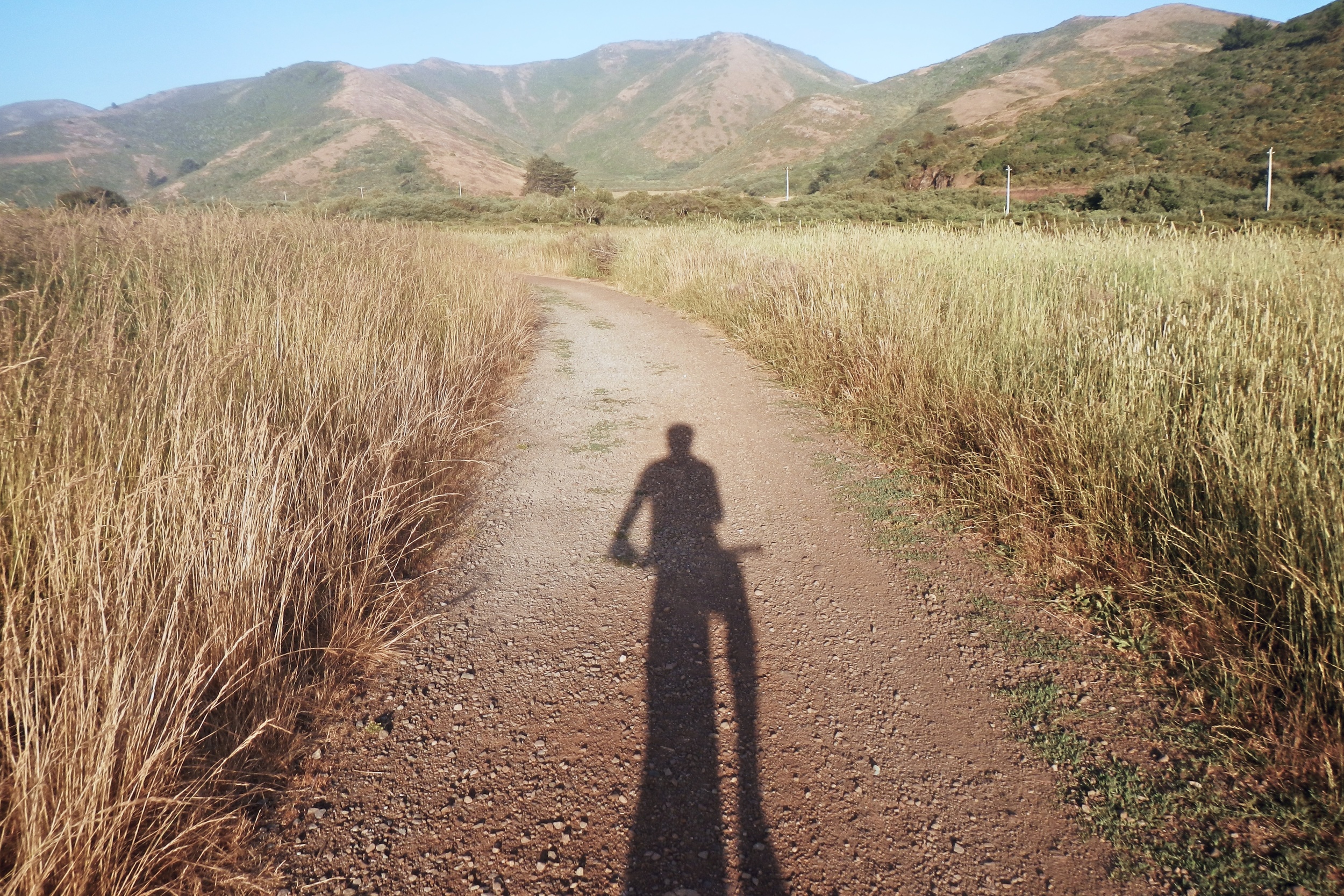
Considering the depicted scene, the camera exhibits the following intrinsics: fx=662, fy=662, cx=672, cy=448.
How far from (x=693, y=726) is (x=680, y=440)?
3612mm

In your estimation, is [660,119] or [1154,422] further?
[660,119]

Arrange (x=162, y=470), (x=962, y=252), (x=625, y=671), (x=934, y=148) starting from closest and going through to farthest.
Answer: (x=162, y=470)
(x=625, y=671)
(x=962, y=252)
(x=934, y=148)

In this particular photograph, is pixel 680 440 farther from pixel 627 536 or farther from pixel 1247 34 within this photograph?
pixel 1247 34

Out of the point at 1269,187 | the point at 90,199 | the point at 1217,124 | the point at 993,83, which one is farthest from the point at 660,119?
the point at 90,199

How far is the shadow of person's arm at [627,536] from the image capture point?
3965mm

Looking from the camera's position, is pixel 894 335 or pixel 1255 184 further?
pixel 1255 184

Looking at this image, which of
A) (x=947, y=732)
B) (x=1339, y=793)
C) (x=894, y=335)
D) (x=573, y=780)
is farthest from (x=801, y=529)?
(x=894, y=335)

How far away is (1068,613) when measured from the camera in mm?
3201

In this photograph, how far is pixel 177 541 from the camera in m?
2.43

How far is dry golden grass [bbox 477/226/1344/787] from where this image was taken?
246 cm

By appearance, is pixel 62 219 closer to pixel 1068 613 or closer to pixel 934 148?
pixel 1068 613

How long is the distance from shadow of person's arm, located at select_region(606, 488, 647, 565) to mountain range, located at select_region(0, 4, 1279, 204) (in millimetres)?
5011

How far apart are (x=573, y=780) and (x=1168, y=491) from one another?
120 inches

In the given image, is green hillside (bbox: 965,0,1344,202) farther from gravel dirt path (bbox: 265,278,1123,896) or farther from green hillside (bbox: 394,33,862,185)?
green hillside (bbox: 394,33,862,185)
